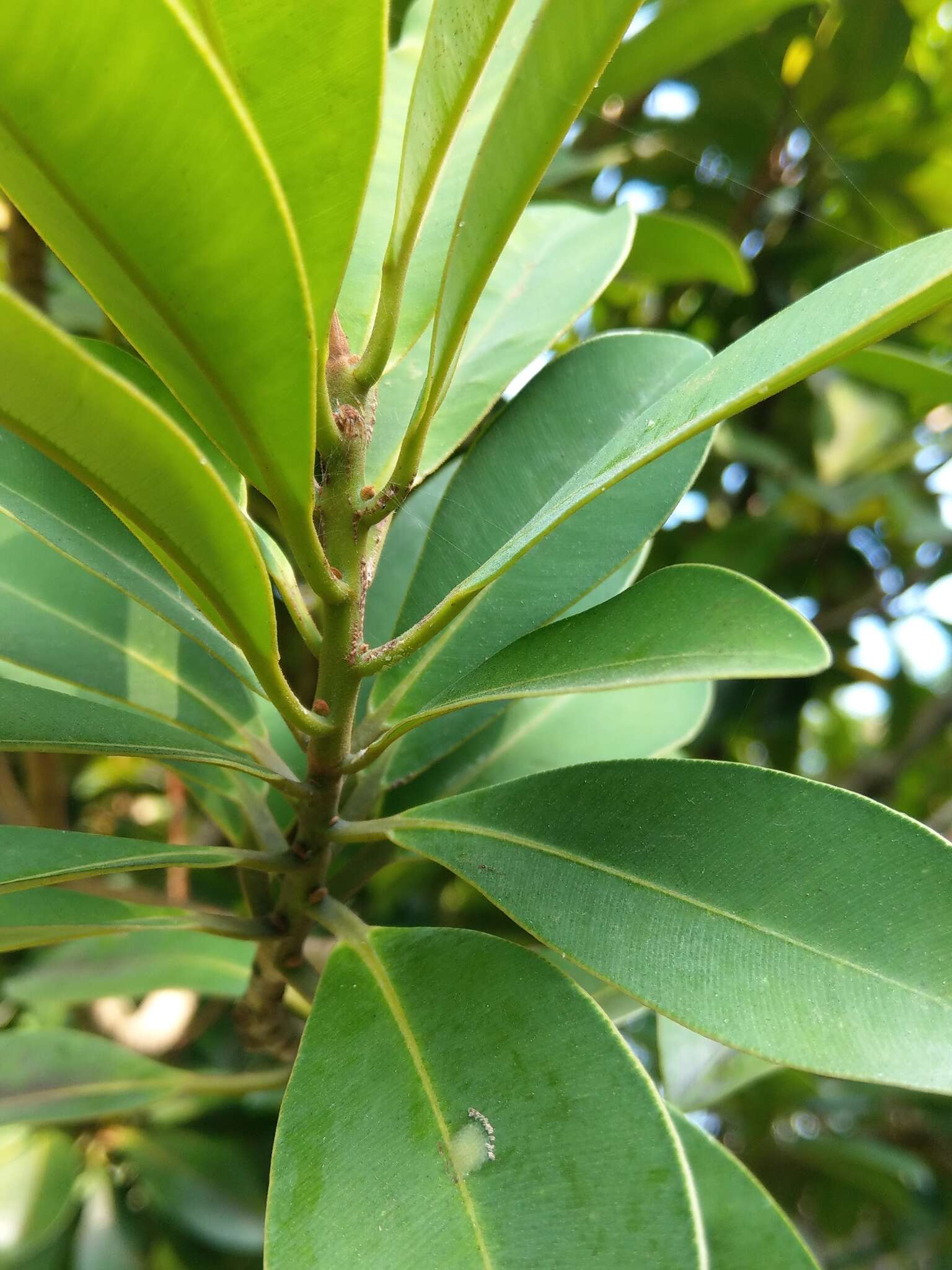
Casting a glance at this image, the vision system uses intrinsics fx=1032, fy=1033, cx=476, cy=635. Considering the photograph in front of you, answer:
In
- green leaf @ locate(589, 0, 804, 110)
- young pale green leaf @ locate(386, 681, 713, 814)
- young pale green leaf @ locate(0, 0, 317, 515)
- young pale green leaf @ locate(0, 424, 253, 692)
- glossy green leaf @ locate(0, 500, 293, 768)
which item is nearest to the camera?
young pale green leaf @ locate(0, 0, 317, 515)

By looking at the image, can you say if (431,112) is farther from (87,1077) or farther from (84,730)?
(87,1077)

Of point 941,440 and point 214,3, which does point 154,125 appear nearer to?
A: point 214,3

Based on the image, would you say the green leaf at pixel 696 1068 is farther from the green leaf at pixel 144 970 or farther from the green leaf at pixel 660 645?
the green leaf at pixel 660 645

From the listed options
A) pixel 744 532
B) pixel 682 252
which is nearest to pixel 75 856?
pixel 682 252

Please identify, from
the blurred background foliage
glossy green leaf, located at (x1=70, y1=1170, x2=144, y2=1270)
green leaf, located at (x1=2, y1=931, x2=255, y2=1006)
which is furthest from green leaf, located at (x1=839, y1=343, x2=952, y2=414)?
glossy green leaf, located at (x1=70, y1=1170, x2=144, y2=1270)

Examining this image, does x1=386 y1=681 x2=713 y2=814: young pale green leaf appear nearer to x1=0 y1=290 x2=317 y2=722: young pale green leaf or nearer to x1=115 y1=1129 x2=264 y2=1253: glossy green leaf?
x1=0 y1=290 x2=317 y2=722: young pale green leaf
